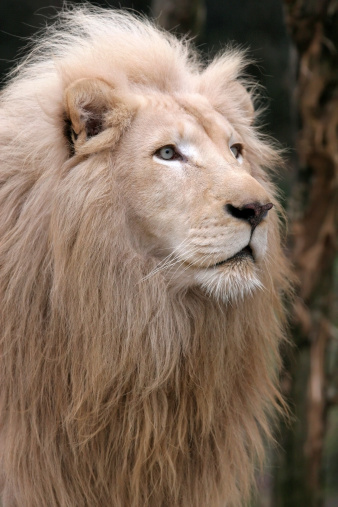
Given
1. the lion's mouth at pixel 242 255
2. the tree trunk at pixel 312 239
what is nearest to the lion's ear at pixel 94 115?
the lion's mouth at pixel 242 255

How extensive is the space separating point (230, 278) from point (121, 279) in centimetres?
39

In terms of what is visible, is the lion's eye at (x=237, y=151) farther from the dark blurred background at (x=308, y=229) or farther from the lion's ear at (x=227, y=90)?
the dark blurred background at (x=308, y=229)

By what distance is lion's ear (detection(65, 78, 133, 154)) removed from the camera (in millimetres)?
2454

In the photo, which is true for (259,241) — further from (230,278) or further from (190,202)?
(190,202)

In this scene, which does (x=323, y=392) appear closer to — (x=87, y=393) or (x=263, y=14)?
(x=87, y=393)

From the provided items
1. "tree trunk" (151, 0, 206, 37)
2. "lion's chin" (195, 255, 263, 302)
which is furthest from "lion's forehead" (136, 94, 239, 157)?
"tree trunk" (151, 0, 206, 37)

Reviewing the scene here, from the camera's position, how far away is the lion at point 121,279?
8.02 feet

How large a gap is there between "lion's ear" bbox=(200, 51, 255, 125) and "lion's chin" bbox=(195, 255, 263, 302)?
0.77m

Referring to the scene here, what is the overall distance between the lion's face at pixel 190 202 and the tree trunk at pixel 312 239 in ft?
5.08

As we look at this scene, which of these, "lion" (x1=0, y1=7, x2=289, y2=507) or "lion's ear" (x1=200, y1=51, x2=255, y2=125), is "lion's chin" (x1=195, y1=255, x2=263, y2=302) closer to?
"lion" (x1=0, y1=7, x2=289, y2=507)

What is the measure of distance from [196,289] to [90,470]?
789 mm

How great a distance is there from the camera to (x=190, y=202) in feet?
7.87

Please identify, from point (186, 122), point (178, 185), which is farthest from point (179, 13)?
point (178, 185)

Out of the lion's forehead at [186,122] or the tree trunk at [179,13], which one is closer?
the lion's forehead at [186,122]
